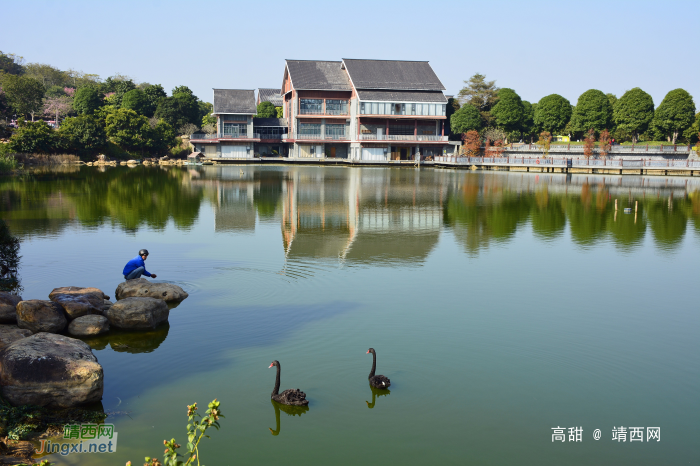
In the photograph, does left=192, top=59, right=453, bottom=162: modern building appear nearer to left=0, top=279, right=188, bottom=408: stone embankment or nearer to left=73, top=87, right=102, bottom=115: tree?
left=73, top=87, right=102, bottom=115: tree

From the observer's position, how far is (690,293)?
50.1ft

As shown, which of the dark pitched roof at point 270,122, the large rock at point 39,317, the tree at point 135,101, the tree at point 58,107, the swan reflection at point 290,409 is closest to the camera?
the swan reflection at point 290,409

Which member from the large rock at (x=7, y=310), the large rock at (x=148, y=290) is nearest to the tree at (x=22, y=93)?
the large rock at (x=148, y=290)

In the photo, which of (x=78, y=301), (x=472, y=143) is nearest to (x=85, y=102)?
(x=472, y=143)

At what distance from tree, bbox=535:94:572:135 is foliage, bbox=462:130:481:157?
522 inches

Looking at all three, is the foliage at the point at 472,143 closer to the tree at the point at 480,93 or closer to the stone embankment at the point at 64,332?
the tree at the point at 480,93

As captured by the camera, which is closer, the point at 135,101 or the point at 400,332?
the point at 400,332

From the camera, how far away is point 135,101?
78.8m

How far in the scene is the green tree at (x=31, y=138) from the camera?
5638cm

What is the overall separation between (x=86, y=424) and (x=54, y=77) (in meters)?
114

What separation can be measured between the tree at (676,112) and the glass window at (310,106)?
136 feet

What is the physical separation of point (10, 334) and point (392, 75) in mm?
68673

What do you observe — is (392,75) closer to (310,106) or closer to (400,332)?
(310,106)

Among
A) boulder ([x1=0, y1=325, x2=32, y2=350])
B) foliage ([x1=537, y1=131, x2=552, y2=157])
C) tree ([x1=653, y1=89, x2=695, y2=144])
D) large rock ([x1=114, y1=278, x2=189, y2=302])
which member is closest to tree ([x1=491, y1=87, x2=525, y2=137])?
foliage ([x1=537, y1=131, x2=552, y2=157])
